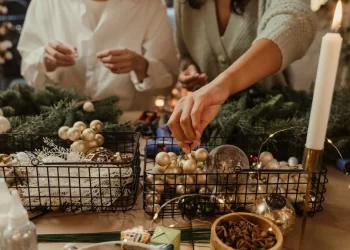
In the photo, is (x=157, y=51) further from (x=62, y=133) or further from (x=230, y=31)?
(x=62, y=133)

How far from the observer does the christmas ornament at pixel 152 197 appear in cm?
71

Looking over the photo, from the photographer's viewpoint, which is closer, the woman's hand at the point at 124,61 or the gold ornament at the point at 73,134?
the gold ornament at the point at 73,134

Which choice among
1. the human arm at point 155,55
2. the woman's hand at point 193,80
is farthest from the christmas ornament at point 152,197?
the human arm at point 155,55

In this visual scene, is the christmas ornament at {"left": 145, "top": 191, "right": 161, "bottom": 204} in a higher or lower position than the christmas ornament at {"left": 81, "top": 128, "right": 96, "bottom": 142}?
lower

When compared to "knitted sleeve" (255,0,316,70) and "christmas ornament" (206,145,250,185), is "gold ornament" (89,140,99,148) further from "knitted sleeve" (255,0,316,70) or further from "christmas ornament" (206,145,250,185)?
"knitted sleeve" (255,0,316,70)

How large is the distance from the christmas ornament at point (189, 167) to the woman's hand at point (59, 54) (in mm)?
677

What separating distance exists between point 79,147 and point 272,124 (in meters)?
0.47

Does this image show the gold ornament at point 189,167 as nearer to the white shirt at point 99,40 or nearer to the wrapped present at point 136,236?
the wrapped present at point 136,236

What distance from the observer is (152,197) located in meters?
0.71

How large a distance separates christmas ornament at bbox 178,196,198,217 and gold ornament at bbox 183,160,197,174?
5 centimetres

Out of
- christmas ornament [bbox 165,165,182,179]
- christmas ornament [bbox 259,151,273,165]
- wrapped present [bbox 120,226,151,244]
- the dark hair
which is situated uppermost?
the dark hair

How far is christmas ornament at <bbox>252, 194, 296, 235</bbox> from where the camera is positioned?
640mm

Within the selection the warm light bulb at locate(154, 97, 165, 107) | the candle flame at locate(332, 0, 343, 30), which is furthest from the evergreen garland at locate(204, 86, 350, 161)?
the candle flame at locate(332, 0, 343, 30)

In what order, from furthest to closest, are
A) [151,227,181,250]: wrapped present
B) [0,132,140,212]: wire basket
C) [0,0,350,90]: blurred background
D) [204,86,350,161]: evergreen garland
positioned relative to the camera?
[0,0,350,90]: blurred background, [204,86,350,161]: evergreen garland, [0,132,140,212]: wire basket, [151,227,181,250]: wrapped present
